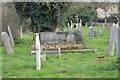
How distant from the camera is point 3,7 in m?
16.8

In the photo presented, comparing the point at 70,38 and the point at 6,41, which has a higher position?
the point at 6,41

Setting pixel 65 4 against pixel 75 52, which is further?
pixel 65 4

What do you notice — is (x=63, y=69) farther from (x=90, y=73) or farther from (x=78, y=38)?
(x=78, y=38)

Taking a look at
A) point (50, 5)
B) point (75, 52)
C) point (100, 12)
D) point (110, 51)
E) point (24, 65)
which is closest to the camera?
point (24, 65)

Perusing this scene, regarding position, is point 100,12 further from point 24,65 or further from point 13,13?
point 24,65

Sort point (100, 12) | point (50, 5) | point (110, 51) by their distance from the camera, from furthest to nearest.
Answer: point (100, 12)
point (50, 5)
point (110, 51)

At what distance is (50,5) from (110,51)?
7.12m

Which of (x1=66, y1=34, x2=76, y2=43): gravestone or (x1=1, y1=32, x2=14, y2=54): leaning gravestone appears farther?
(x1=66, y1=34, x2=76, y2=43): gravestone

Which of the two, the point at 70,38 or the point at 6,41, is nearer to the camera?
the point at 6,41

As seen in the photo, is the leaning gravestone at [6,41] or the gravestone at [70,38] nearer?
the leaning gravestone at [6,41]

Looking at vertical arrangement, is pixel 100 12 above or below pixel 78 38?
above

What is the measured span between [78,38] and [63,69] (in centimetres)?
725

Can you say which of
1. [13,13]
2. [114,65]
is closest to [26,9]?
[13,13]

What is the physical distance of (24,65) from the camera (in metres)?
8.43
